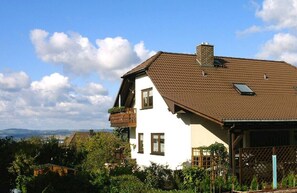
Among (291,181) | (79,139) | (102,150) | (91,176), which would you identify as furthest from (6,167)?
(79,139)

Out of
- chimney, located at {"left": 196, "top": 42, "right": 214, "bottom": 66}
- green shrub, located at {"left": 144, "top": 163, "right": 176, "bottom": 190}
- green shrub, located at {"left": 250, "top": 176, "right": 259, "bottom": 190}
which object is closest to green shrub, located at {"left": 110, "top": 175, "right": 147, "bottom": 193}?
green shrub, located at {"left": 144, "top": 163, "right": 176, "bottom": 190}

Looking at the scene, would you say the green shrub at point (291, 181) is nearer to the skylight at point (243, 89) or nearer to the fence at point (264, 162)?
the fence at point (264, 162)

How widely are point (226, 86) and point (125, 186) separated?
12232 millimetres

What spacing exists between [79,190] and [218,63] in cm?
1607

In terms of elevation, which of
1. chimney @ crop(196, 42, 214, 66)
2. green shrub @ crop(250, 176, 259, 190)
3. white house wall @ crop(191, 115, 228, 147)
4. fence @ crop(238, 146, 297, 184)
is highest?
chimney @ crop(196, 42, 214, 66)

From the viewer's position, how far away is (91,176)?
15.6 meters

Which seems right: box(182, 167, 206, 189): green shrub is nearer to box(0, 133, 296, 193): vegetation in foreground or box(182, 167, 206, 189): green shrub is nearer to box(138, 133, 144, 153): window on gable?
box(0, 133, 296, 193): vegetation in foreground

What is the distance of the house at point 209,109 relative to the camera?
60.9ft

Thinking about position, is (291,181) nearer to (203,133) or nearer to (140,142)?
(203,133)

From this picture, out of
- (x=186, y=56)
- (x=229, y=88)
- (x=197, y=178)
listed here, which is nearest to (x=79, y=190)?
(x=197, y=178)

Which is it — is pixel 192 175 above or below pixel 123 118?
below

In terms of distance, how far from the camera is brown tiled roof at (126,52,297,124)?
65.4 feet

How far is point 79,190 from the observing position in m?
14.7

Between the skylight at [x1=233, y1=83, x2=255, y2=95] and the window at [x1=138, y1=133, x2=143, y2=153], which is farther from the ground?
the skylight at [x1=233, y1=83, x2=255, y2=95]
